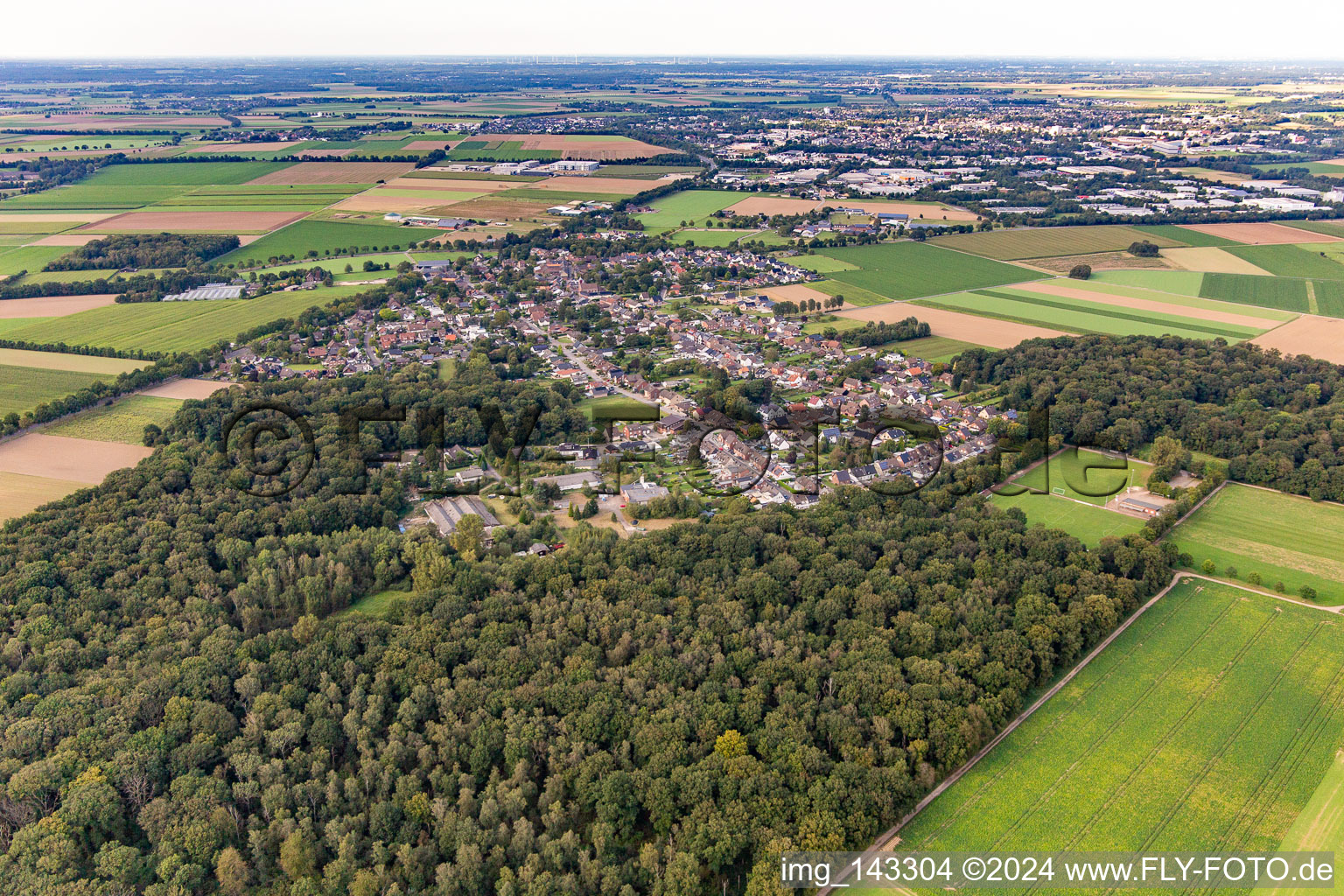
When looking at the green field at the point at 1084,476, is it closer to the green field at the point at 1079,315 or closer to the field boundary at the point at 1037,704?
the field boundary at the point at 1037,704

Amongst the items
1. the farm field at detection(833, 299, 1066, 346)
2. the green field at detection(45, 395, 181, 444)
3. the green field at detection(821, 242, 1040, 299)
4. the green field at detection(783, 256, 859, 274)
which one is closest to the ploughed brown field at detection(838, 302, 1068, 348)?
the farm field at detection(833, 299, 1066, 346)

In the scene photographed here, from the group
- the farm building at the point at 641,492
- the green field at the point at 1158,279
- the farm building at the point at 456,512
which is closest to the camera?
the farm building at the point at 456,512

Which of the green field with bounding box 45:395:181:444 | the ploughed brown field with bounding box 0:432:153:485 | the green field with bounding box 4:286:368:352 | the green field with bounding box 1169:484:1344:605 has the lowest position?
the green field with bounding box 1169:484:1344:605

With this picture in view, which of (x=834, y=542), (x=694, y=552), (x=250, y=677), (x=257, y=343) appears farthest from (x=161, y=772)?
(x=257, y=343)

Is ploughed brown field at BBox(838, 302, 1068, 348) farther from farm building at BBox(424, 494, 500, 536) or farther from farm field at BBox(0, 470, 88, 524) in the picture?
farm field at BBox(0, 470, 88, 524)

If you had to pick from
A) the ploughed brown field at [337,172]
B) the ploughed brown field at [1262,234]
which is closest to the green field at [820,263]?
the ploughed brown field at [1262,234]

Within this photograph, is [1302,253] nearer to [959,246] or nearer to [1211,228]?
[1211,228]
